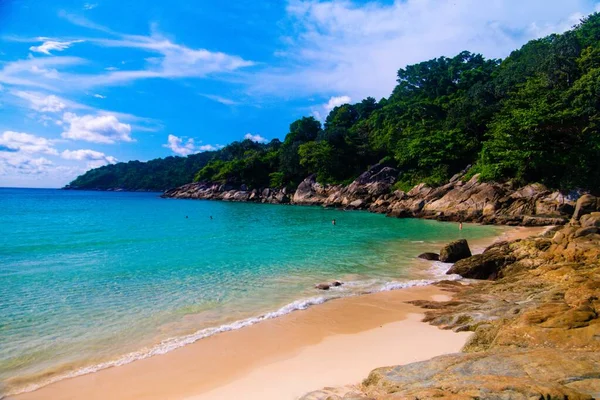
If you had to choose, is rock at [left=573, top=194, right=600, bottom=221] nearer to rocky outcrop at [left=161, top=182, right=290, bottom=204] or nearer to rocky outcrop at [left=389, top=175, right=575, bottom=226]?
rocky outcrop at [left=389, top=175, right=575, bottom=226]

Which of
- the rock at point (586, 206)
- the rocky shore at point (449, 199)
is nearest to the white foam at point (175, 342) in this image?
the rock at point (586, 206)

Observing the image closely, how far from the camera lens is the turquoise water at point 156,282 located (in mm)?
9547

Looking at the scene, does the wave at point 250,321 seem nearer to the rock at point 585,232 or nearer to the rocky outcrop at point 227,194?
the rock at point 585,232

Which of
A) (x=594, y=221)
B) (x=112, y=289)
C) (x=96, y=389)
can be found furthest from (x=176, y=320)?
(x=594, y=221)

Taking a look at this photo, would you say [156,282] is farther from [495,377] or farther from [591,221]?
[591,221]

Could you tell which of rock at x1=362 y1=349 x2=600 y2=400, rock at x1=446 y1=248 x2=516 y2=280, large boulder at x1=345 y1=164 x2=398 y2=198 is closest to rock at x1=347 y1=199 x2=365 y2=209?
large boulder at x1=345 y1=164 x2=398 y2=198

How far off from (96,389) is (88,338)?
2979mm

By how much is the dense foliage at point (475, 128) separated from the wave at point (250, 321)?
87.1 feet

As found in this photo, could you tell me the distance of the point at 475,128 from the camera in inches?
2034

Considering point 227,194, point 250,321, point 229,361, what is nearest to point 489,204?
point 250,321

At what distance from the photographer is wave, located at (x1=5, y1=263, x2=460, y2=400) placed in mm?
8289

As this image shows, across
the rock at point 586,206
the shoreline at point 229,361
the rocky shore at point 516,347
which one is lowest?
the shoreline at point 229,361

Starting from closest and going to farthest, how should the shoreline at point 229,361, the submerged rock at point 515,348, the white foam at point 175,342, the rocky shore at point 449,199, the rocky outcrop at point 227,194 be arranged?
1. the submerged rock at point 515,348
2. the shoreline at point 229,361
3. the white foam at point 175,342
4. the rocky shore at point 449,199
5. the rocky outcrop at point 227,194

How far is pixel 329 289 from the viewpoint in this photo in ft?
48.1
